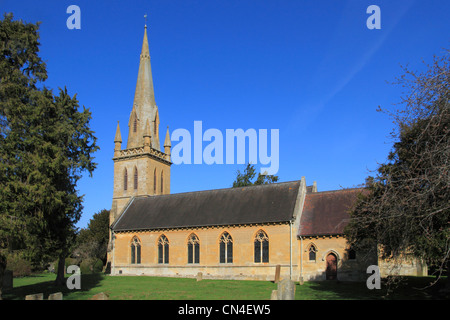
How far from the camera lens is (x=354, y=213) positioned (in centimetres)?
2409

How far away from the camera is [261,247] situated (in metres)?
36.3

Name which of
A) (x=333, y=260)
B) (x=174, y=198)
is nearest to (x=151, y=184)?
(x=174, y=198)

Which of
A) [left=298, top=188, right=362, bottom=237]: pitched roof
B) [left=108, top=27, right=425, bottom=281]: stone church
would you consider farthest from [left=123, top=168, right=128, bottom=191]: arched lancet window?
[left=298, top=188, right=362, bottom=237]: pitched roof

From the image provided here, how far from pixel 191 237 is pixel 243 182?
27.8 metres

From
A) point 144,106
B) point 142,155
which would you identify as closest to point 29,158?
point 142,155

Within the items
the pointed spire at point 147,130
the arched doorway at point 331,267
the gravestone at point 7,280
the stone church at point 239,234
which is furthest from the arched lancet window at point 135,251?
the arched doorway at point 331,267

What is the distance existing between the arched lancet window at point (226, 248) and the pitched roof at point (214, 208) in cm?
133

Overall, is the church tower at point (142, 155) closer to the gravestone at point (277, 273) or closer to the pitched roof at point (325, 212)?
the pitched roof at point (325, 212)

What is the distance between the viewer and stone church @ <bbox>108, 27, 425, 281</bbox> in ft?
113

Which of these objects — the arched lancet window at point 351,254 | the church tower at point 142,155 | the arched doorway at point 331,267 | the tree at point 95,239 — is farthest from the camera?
the tree at point 95,239

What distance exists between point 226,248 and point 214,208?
453cm

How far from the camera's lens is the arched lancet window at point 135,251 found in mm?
43344

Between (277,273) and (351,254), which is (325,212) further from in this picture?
(277,273)

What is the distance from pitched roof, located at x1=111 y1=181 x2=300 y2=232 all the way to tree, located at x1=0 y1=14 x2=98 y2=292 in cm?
1645
